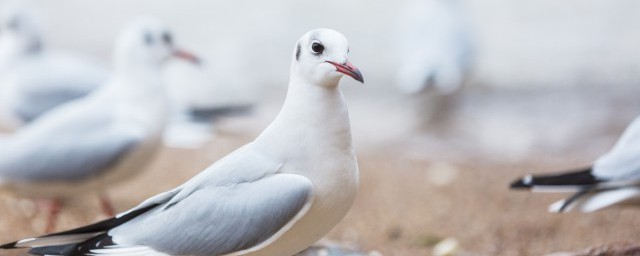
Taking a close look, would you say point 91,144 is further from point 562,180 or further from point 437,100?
point 437,100

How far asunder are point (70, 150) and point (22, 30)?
258 centimetres

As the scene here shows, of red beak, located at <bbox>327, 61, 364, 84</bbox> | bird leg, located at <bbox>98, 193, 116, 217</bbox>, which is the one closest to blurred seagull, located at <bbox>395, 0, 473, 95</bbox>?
bird leg, located at <bbox>98, 193, 116, 217</bbox>

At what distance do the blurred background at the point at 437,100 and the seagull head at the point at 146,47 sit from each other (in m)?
0.73

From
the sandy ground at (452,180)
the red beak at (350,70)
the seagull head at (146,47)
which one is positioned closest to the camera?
the red beak at (350,70)

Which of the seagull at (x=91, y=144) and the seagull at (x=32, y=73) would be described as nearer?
the seagull at (x=91, y=144)

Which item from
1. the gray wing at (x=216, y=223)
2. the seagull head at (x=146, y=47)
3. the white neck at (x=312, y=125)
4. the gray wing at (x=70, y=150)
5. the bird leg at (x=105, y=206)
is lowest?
the gray wing at (x=216, y=223)

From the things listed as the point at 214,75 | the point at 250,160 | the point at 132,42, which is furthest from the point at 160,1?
the point at 250,160

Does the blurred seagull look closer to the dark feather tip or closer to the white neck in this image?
the dark feather tip

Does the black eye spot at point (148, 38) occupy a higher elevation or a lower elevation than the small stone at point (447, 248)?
higher

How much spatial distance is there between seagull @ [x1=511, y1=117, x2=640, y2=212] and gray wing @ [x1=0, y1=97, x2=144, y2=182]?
1.75 metres

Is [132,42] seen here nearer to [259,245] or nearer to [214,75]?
[259,245]

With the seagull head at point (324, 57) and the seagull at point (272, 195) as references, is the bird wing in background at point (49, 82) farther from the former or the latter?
the seagull head at point (324, 57)

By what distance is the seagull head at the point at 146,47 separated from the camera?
474 centimetres

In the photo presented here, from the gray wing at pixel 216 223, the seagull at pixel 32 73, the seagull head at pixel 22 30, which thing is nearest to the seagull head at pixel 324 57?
the gray wing at pixel 216 223
